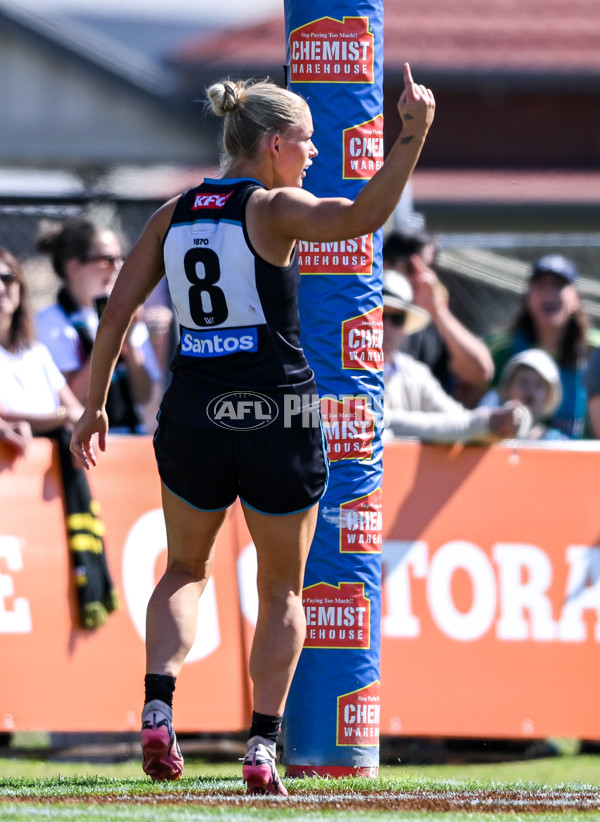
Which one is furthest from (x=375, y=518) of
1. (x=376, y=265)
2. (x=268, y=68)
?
(x=268, y=68)

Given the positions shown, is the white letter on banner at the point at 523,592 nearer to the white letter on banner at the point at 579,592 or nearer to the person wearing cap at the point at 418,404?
the white letter on banner at the point at 579,592

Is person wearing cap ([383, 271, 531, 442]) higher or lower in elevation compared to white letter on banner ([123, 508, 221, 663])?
higher

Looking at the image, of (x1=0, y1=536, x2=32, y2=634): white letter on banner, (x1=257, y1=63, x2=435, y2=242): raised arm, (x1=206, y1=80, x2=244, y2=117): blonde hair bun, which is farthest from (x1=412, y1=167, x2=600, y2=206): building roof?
(x1=257, y1=63, x2=435, y2=242): raised arm

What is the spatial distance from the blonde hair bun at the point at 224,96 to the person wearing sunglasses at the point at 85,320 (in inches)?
122

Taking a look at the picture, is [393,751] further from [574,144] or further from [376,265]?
[574,144]

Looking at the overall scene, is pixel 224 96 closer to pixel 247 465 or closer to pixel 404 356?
pixel 247 465

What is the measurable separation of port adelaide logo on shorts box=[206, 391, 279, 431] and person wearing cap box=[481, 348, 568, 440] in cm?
383

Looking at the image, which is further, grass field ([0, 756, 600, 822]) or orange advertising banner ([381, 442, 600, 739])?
orange advertising banner ([381, 442, 600, 739])

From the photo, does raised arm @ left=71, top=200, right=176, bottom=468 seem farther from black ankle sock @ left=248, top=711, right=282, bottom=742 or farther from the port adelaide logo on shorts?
black ankle sock @ left=248, top=711, right=282, bottom=742

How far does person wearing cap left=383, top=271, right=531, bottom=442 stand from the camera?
753cm

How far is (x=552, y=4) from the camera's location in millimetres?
28266

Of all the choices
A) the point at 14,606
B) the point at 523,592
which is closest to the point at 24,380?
the point at 14,606


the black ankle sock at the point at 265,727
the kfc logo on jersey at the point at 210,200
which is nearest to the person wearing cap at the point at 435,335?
the kfc logo on jersey at the point at 210,200

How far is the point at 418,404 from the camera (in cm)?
789
